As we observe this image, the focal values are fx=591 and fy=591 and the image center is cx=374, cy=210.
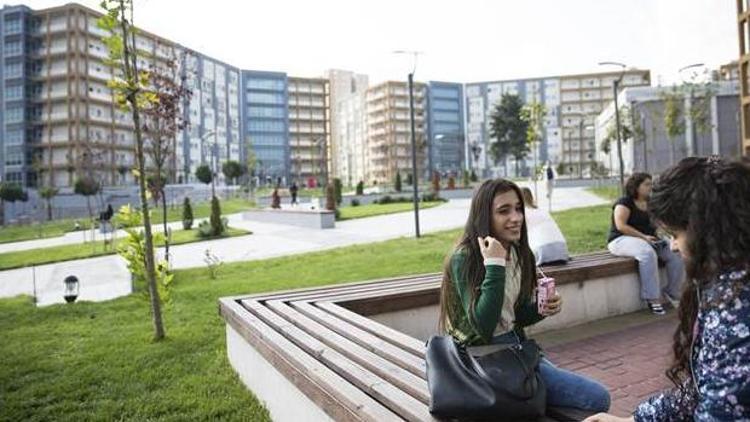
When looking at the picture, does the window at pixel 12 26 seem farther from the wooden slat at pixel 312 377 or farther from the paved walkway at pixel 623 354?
the paved walkway at pixel 623 354

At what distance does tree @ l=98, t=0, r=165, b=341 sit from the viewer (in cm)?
555

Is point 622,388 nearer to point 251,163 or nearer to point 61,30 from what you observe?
point 251,163

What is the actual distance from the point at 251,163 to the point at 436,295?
57.2 meters

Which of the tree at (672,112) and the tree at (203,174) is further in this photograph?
the tree at (203,174)

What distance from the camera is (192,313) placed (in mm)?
7031

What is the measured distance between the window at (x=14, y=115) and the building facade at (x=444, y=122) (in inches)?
2558

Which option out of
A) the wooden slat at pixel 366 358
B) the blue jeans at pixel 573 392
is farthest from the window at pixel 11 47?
the blue jeans at pixel 573 392

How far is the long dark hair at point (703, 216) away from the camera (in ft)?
4.77

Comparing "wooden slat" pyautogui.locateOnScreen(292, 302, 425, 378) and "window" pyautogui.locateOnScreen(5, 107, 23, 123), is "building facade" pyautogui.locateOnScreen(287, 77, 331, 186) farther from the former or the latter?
"wooden slat" pyautogui.locateOnScreen(292, 302, 425, 378)

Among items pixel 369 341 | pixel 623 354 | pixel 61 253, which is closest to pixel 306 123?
pixel 61 253

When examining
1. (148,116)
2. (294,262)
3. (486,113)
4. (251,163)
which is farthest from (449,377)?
(486,113)

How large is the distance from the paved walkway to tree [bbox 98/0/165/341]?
3.66 meters

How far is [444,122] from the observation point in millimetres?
114125

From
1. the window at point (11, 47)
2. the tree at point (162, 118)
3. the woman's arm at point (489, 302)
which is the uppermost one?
the window at point (11, 47)
